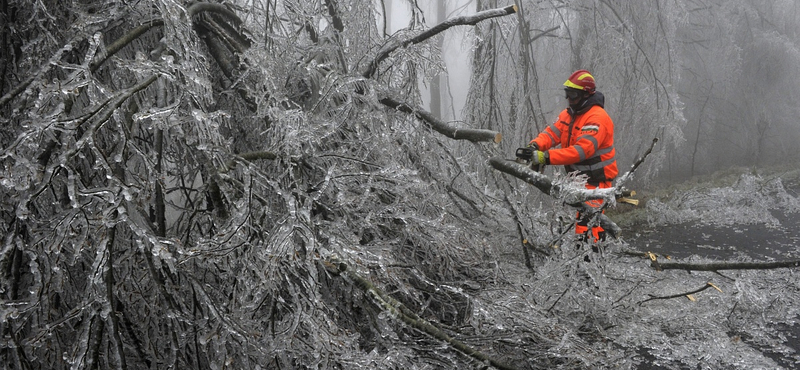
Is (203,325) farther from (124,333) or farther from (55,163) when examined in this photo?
(55,163)

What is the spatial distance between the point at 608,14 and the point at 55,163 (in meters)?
7.56

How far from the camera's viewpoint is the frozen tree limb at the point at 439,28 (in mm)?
2727

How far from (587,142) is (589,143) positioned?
0.05 ft

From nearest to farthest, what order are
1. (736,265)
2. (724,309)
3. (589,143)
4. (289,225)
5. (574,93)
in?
(289,225)
(736,265)
(724,309)
(589,143)
(574,93)

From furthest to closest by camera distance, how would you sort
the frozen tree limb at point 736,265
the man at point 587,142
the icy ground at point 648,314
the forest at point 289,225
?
the man at point 587,142
the frozen tree limb at point 736,265
the icy ground at point 648,314
the forest at point 289,225

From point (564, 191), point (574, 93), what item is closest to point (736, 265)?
point (564, 191)

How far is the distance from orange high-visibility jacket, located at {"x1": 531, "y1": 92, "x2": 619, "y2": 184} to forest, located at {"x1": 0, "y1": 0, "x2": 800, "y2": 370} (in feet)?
1.77

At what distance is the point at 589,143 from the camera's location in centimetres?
360

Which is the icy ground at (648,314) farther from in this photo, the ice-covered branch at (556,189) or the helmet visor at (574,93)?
the helmet visor at (574,93)

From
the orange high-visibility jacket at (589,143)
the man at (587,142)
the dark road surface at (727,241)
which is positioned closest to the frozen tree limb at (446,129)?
the man at (587,142)

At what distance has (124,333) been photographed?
199cm

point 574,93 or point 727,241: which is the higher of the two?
point 574,93

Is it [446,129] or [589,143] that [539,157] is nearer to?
[589,143]

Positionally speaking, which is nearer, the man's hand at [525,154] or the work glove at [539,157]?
the work glove at [539,157]
